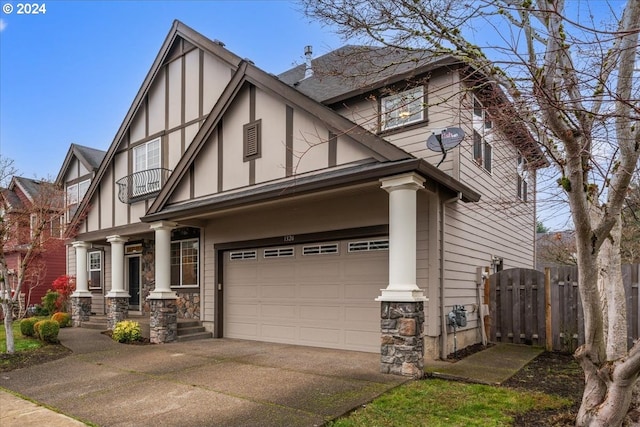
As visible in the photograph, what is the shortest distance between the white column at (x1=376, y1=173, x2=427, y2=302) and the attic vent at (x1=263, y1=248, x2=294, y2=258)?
3.67 meters

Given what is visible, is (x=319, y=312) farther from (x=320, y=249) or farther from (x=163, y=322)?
(x=163, y=322)

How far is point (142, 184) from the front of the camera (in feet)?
43.2

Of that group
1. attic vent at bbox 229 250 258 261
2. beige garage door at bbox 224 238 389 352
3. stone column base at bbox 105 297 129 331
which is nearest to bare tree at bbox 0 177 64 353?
stone column base at bbox 105 297 129 331

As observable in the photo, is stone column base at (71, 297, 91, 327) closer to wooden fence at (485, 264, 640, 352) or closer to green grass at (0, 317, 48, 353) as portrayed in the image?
green grass at (0, 317, 48, 353)

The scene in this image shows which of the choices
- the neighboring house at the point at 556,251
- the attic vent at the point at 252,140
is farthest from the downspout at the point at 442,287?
the neighboring house at the point at 556,251

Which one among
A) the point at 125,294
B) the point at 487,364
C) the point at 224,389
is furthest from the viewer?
the point at 125,294

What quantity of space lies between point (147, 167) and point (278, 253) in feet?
19.0

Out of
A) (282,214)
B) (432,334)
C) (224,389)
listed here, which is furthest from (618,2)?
(282,214)

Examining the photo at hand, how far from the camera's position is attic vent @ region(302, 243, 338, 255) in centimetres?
931

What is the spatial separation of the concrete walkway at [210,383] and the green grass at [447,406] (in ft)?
0.86

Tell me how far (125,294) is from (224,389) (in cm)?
799

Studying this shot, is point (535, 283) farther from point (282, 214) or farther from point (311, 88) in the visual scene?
point (311, 88)

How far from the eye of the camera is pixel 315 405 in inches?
205

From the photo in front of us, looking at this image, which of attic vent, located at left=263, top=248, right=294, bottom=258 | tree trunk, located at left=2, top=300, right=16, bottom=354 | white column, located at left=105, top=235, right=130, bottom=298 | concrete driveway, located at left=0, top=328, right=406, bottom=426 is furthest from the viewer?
white column, located at left=105, top=235, right=130, bottom=298
